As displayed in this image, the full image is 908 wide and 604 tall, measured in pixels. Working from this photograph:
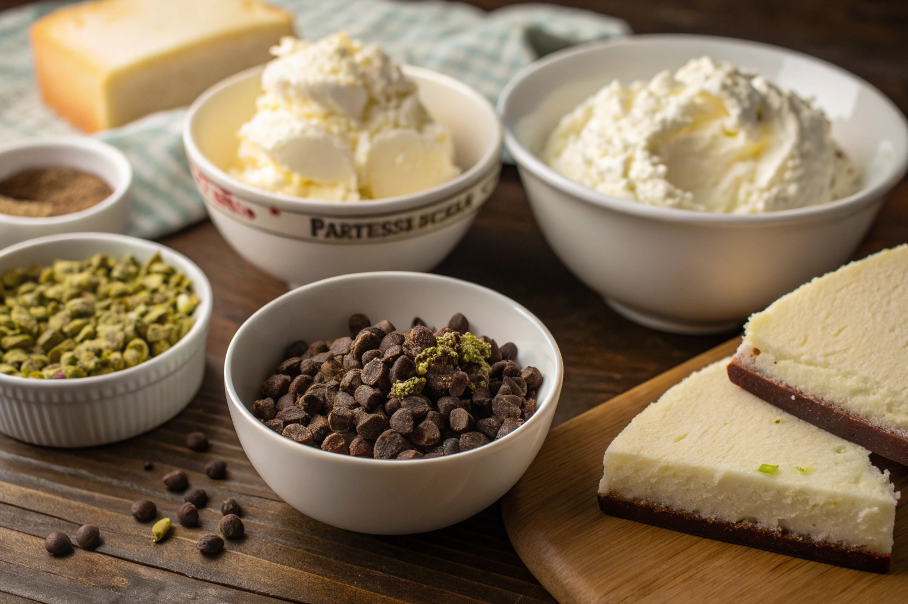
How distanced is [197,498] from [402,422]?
1.62 ft

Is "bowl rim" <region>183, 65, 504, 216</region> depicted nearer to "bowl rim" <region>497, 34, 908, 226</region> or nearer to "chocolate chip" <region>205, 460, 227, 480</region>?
"bowl rim" <region>497, 34, 908, 226</region>

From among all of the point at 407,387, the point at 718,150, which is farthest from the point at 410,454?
the point at 718,150

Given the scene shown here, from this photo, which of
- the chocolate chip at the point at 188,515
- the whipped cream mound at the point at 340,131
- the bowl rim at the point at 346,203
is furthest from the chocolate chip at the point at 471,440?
the whipped cream mound at the point at 340,131

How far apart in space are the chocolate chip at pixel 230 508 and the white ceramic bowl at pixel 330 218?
2.28ft

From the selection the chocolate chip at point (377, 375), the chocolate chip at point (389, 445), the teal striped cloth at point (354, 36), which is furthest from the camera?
the teal striped cloth at point (354, 36)

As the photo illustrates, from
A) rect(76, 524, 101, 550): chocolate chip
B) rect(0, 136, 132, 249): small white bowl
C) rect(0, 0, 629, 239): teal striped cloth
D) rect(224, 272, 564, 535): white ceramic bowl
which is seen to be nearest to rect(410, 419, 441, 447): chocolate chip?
rect(224, 272, 564, 535): white ceramic bowl

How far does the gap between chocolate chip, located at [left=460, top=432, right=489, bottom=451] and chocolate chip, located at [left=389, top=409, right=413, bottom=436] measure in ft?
0.33

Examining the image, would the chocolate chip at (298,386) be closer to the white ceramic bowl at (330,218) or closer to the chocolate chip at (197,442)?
the chocolate chip at (197,442)

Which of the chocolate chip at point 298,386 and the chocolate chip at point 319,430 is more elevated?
the chocolate chip at point 319,430

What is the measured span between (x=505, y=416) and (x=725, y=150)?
0.95 meters

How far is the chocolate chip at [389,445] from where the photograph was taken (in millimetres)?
1520

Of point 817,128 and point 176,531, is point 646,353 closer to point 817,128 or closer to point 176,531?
point 817,128

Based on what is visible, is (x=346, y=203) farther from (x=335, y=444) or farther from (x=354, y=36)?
(x=354, y=36)

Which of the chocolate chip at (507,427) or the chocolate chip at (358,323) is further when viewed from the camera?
the chocolate chip at (358,323)
